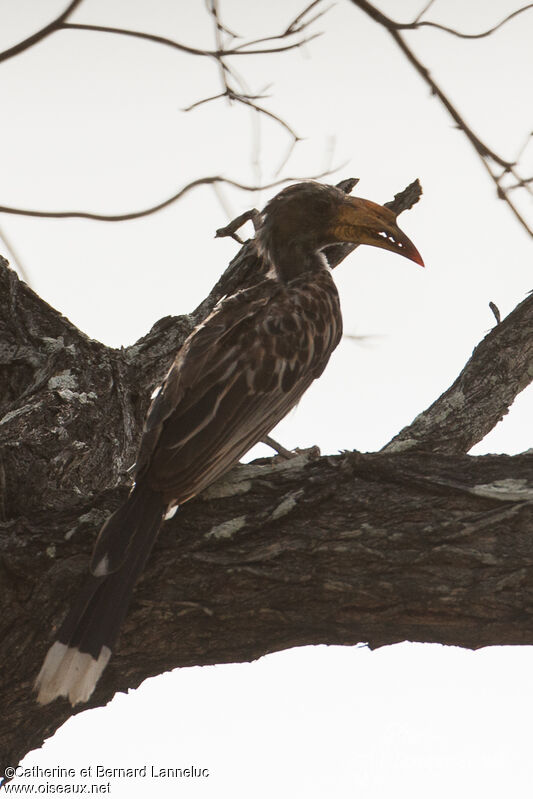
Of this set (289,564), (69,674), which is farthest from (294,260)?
(69,674)

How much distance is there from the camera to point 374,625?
8.21 feet

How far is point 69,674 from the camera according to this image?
2.51 meters

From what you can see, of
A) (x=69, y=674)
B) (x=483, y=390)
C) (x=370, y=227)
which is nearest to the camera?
(x=69, y=674)

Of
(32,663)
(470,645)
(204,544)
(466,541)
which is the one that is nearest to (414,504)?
(466,541)

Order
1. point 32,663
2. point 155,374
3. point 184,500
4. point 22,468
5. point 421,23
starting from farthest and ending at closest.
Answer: point 155,374 < point 421,23 < point 22,468 < point 184,500 < point 32,663

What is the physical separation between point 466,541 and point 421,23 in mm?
2236

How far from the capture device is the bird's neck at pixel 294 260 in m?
4.19

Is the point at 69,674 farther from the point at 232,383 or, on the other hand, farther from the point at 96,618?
the point at 232,383

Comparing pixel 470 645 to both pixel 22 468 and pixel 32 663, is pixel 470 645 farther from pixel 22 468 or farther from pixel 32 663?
pixel 22 468

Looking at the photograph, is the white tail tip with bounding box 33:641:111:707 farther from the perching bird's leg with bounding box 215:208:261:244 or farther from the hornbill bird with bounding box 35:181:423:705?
the perching bird's leg with bounding box 215:208:261:244

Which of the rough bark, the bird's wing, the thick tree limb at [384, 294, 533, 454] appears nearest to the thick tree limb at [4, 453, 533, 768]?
the rough bark

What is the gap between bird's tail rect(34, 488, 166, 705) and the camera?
2.51 m

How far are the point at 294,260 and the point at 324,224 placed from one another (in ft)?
0.65

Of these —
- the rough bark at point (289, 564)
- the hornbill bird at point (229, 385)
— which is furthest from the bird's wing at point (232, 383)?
the rough bark at point (289, 564)
